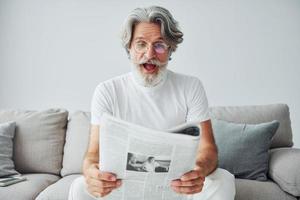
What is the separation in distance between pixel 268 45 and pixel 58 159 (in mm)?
1574

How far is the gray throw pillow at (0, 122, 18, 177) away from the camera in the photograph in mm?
1976

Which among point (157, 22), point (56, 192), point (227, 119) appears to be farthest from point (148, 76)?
point (227, 119)

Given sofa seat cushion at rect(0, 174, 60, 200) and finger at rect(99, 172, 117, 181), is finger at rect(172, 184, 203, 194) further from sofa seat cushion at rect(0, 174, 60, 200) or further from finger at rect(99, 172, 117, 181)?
sofa seat cushion at rect(0, 174, 60, 200)

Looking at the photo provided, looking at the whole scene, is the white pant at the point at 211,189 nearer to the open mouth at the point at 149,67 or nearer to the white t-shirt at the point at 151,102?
the white t-shirt at the point at 151,102

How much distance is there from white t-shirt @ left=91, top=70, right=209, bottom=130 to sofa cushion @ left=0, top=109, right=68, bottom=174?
2.44 ft

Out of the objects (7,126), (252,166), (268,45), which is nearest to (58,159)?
(7,126)

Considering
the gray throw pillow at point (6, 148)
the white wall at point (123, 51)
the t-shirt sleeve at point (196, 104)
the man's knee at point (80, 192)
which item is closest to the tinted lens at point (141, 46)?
the t-shirt sleeve at point (196, 104)

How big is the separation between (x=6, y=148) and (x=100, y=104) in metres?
0.83

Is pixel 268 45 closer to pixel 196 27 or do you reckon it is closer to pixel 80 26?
pixel 196 27

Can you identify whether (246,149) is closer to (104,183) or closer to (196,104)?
(196,104)

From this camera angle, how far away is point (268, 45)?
2.63 meters

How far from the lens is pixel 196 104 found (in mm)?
1548

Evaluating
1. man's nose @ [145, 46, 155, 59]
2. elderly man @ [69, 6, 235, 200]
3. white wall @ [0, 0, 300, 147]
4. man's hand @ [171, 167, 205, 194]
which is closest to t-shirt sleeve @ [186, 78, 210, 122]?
elderly man @ [69, 6, 235, 200]

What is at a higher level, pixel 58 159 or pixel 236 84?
pixel 236 84
